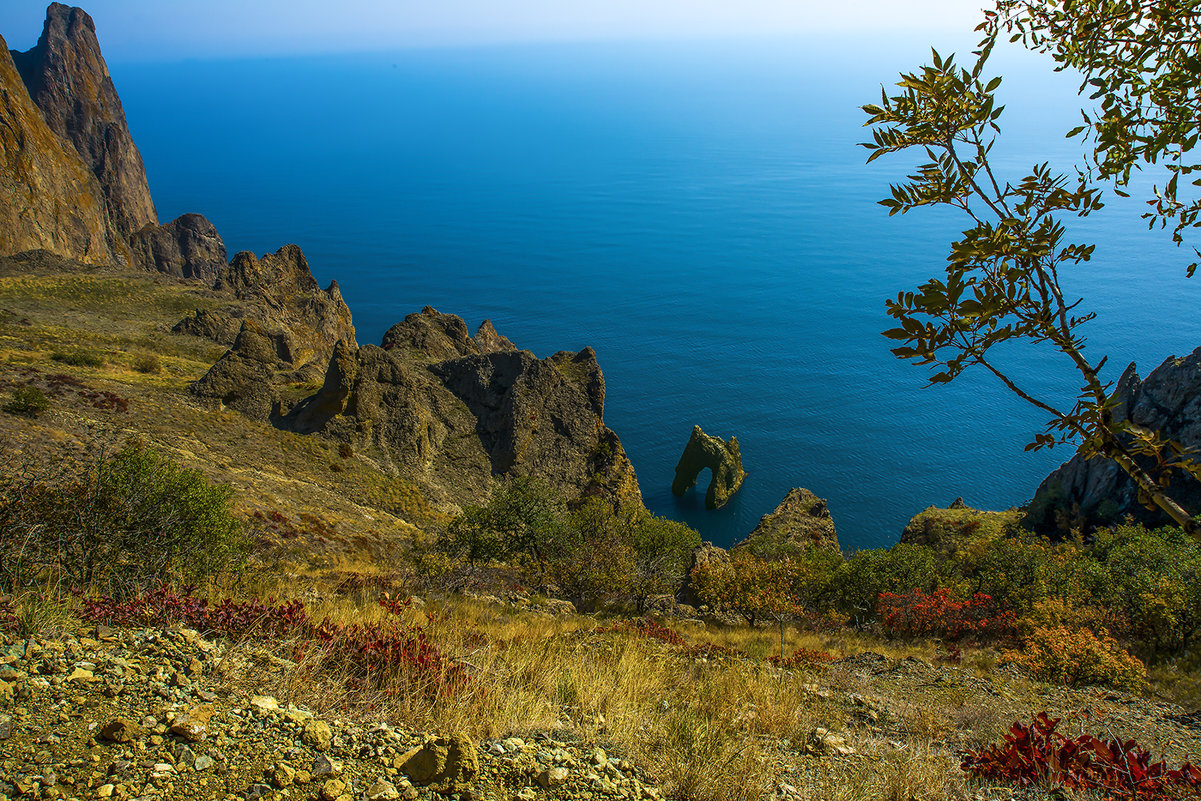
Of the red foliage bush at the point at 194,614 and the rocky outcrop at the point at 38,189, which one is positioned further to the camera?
the rocky outcrop at the point at 38,189

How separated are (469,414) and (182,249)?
10918 centimetres

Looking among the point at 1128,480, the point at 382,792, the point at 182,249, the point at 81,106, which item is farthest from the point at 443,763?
the point at 81,106

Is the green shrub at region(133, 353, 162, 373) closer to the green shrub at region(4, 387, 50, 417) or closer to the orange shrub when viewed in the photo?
the green shrub at region(4, 387, 50, 417)

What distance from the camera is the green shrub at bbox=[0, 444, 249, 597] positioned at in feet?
26.4

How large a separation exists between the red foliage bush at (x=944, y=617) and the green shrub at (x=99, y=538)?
19.7m

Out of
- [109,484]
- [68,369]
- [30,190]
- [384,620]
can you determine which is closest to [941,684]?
[384,620]

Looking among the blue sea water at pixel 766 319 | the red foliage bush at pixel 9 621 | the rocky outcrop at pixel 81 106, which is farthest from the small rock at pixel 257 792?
the rocky outcrop at pixel 81 106

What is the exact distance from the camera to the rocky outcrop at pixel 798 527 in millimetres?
47781

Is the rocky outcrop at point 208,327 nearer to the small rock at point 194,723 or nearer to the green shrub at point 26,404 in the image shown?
the green shrub at point 26,404

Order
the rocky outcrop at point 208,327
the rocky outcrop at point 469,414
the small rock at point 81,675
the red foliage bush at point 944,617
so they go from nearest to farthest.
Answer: the small rock at point 81,675 → the red foliage bush at point 944,617 → the rocky outcrop at point 469,414 → the rocky outcrop at point 208,327

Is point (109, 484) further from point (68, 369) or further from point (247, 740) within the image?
point (68, 369)

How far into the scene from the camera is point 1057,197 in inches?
204

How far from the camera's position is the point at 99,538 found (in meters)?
9.10

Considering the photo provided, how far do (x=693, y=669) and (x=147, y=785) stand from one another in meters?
7.86
